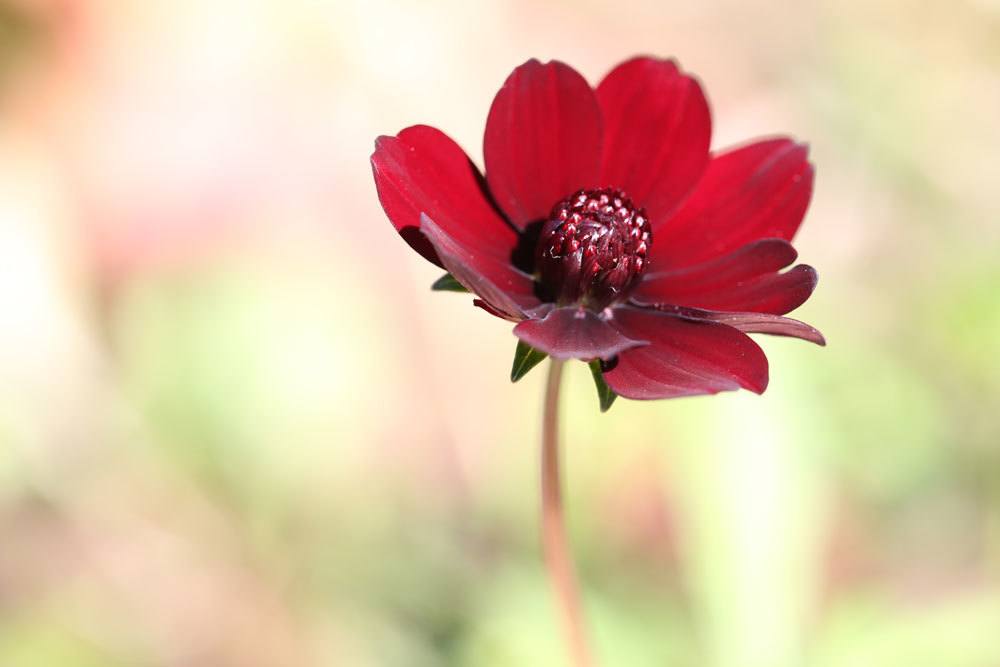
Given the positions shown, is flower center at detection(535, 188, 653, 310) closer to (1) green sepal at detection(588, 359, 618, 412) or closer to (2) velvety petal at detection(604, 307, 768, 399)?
(2) velvety petal at detection(604, 307, 768, 399)

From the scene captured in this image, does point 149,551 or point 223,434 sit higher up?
point 223,434

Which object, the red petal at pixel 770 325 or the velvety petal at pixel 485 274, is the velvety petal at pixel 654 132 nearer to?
the velvety petal at pixel 485 274

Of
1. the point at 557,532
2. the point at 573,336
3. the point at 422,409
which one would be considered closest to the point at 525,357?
the point at 573,336

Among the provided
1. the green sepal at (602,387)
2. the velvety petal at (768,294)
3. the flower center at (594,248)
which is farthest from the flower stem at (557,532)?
the velvety petal at (768,294)

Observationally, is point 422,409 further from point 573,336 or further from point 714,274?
point 573,336

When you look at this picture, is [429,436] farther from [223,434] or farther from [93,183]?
[93,183]

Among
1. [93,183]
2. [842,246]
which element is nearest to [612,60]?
[842,246]
